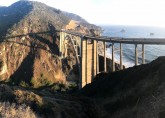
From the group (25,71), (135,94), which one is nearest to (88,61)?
(25,71)

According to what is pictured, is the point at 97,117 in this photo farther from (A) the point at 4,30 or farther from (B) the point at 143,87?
(A) the point at 4,30

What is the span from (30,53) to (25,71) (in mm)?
10232

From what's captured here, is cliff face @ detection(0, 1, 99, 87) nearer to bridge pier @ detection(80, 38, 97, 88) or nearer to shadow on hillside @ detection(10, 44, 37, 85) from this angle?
shadow on hillside @ detection(10, 44, 37, 85)

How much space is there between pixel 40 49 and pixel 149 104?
8440 cm

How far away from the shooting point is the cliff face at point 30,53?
9606cm

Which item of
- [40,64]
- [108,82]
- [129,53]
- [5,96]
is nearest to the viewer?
[5,96]

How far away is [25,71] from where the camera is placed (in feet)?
323

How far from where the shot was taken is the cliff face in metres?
96.1

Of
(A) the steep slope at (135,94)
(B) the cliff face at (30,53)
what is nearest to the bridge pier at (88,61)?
(B) the cliff face at (30,53)

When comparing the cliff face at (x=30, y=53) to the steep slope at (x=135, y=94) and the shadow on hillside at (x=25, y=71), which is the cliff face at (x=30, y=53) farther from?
the steep slope at (x=135, y=94)

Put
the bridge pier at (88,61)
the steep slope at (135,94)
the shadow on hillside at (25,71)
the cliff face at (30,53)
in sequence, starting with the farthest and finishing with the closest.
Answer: the cliff face at (30,53) → the shadow on hillside at (25,71) → the bridge pier at (88,61) → the steep slope at (135,94)

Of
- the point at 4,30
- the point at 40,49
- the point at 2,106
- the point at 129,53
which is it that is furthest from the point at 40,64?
the point at 2,106

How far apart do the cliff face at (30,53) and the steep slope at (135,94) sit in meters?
52.8

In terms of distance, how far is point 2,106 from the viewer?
27.7 metres
